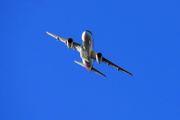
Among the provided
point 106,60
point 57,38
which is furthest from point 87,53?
point 57,38

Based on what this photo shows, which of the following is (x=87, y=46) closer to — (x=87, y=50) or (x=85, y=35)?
(x=87, y=50)

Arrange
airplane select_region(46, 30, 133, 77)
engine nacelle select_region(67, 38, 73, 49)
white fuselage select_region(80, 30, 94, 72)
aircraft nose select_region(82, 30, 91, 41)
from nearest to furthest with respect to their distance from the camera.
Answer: aircraft nose select_region(82, 30, 91, 41) → white fuselage select_region(80, 30, 94, 72) → airplane select_region(46, 30, 133, 77) → engine nacelle select_region(67, 38, 73, 49)

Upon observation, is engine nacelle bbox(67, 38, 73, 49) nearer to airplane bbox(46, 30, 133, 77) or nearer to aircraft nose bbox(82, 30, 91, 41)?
airplane bbox(46, 30, 133, 77)

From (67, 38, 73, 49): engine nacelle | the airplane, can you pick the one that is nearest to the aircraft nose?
the airplane

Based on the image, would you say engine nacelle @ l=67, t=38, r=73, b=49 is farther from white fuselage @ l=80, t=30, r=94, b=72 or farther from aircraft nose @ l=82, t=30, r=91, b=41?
aircraft nose @ l=82, t=30, r=91, b=41

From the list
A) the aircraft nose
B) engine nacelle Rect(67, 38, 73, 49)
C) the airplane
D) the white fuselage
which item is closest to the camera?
the aircraft nose

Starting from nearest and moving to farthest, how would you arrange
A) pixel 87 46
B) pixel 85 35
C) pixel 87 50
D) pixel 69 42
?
pixel 85 35 < pixel 87 46 < pixel 87 50 < pixel 69 42

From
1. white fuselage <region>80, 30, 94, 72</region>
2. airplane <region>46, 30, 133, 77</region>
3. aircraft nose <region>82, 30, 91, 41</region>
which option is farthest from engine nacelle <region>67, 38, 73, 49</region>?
aircraft nose <region>82, 30, 91, 41</region>

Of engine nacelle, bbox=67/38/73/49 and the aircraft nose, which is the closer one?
the aircraft nose

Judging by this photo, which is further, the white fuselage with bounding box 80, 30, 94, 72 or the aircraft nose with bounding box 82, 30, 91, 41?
the white fuselage with bounding box 80, 30, 94, 72

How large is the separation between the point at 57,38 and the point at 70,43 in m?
6.25

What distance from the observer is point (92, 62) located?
4703cm

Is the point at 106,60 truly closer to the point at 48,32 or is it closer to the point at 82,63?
the point at 82,63

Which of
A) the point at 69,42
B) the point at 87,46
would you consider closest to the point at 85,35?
the point at 87,46
